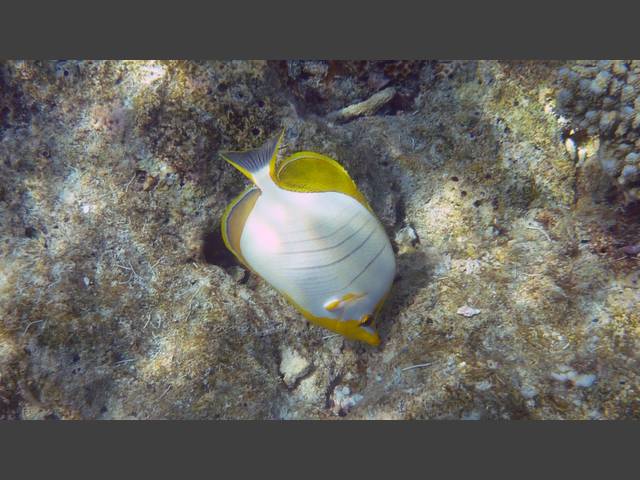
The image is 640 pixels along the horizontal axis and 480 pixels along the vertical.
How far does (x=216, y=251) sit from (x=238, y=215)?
733 millimetres

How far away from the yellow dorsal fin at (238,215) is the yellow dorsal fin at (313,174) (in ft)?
0.73

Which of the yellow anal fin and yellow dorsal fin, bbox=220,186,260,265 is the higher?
yellow dorsal fin, bbox=220,186,260,265

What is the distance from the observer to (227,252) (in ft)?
9.77

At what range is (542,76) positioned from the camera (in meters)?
2.74

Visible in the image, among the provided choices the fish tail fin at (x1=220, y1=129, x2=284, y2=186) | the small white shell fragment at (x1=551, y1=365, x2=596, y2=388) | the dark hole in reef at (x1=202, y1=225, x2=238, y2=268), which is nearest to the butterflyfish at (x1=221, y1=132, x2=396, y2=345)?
the fish tail fin at (x1=220, y1=129, x2=284, y2=186)

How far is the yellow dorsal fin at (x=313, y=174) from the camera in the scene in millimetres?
2381

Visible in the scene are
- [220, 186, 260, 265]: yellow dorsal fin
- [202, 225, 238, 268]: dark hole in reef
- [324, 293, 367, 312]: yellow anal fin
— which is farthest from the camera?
[202, 225, 238, 268]: dark hole in reef

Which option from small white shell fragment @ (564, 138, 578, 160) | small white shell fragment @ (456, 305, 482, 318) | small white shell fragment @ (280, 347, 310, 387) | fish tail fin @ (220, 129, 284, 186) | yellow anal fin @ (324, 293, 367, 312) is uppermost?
fish tail fin @ (220, 129, 284, 186)

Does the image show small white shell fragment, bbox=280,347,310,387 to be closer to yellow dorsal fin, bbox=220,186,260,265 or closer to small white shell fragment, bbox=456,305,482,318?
yellow dorsal fin, bbox=220,186,260,265

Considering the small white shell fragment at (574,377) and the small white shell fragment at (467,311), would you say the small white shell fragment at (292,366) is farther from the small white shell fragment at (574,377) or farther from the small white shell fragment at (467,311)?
the small white shell fragment at (574,377)

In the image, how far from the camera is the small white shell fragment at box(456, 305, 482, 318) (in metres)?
2.35

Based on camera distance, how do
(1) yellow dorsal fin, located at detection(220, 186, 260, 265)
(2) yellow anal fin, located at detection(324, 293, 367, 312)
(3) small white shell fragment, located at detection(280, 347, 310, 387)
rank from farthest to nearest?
(3) small white shell fragment, located at detection(280, 347, 310, 387)
(1) yellow dorsal fin, located at detection(220, 186, 260, 265)
(2) yellow anal fin, located at detection(324, 293, 367, 312)

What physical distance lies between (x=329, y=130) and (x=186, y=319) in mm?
1813

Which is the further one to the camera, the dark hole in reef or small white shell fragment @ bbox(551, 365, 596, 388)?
the dark hole in reef
